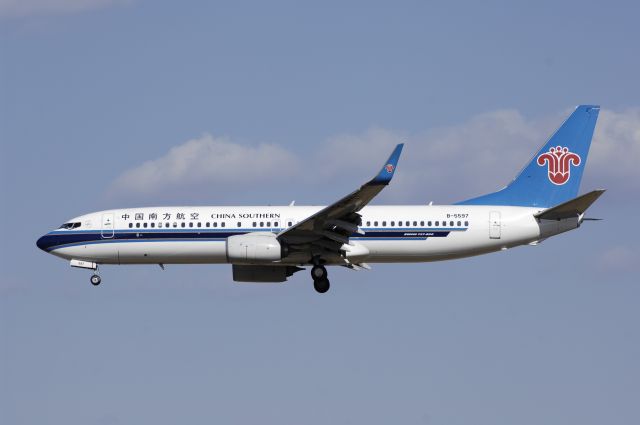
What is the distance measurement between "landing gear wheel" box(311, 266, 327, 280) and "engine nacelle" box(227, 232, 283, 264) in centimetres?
214

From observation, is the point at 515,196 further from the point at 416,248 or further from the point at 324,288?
the point at 324,288

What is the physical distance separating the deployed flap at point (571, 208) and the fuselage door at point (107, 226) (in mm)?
17584

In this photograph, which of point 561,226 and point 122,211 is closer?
point 561,226

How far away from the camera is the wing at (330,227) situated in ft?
166

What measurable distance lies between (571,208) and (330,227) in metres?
9.47

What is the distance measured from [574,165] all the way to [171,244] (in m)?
17.2

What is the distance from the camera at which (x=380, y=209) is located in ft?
178

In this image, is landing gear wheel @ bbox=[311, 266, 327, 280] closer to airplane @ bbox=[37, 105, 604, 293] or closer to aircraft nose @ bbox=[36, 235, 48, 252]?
airplane @ bbox=[37, 105, 604, 293]

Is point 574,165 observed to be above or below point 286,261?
above

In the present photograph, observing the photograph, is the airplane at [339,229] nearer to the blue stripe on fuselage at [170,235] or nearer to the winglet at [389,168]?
the blue stripe on fuselage at [170,235]

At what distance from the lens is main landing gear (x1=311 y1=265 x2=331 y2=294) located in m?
54.3

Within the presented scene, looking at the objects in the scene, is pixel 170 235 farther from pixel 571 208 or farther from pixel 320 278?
pixel 571 208

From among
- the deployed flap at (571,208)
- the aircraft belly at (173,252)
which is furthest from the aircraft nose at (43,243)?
the deployed flap at (571,208)

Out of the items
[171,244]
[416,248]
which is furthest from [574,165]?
[171,244]
